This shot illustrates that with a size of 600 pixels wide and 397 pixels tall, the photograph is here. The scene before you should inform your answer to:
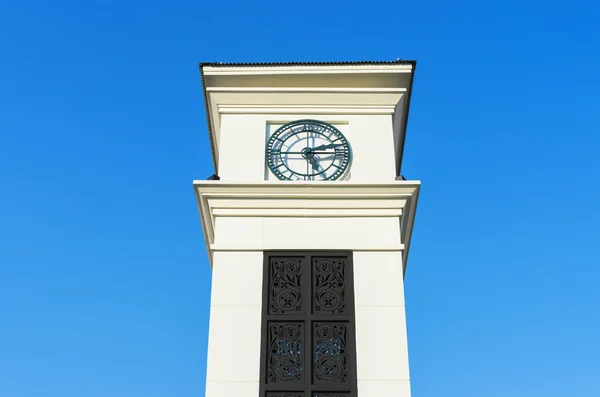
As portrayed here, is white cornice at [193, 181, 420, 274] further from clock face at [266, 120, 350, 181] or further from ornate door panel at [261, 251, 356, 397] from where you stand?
ornate door panel at [261, 251, 356, 397]

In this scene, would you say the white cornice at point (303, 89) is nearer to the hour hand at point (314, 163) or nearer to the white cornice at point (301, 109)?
the white cornice at point (301, 109)

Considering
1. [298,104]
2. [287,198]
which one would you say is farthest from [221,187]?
[298,104]

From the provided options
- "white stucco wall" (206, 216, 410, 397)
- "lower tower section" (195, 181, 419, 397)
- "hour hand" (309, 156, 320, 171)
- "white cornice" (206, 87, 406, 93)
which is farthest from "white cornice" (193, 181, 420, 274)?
"white cornice" (206, 87, 406, 93)

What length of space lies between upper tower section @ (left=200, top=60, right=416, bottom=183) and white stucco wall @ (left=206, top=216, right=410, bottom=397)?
1.01m

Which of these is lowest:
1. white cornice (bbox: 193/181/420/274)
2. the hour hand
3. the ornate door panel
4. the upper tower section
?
the ornate door panel

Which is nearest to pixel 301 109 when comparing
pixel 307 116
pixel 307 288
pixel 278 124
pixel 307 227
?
pixel 307 116

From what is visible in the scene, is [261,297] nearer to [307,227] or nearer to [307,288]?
[307,288]

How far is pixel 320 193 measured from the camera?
13.5m

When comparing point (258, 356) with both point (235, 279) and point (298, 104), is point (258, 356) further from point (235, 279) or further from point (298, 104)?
point (298, 104)

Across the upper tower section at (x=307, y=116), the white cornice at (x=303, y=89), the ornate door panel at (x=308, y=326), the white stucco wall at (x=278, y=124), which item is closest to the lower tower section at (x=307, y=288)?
the ornate door panel at (x=308, y=326)

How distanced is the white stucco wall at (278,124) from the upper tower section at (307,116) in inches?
0.7

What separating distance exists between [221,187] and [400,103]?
12.1ft

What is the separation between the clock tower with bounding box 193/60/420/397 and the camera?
12195 mm

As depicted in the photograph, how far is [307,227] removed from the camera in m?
13.4
